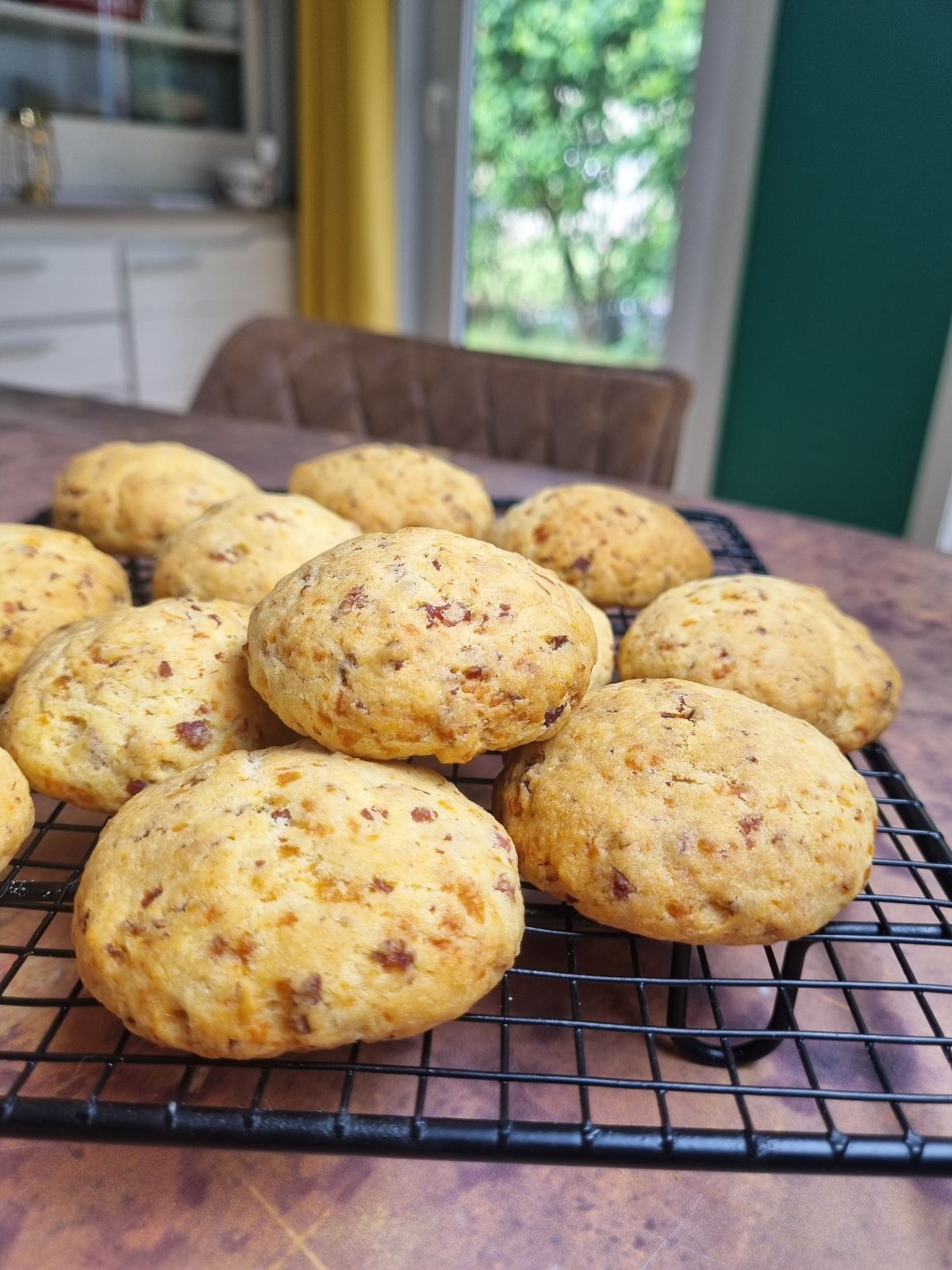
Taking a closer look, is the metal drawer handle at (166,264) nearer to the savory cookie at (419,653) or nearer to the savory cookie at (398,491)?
the savory cookie at (398,491)

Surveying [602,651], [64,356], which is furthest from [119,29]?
[602,651]

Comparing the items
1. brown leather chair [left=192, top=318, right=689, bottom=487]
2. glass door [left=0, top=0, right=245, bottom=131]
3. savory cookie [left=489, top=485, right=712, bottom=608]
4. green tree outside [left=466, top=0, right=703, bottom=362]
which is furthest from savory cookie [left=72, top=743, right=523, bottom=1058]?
glass door [left=0, top=0, right=245, bottom=131]

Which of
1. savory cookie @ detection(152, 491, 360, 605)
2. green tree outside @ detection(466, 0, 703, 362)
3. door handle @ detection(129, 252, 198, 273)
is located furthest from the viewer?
door handle @ detection(129, 252, 198, 273)

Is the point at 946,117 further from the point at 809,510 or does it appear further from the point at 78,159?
the point at 78,159

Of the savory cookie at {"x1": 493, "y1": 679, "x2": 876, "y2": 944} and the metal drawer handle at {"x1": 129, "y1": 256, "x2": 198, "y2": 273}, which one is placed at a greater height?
the metal drawer handle at {"x1": 129, "y1": 256, "x2": 198, "y2": 273}

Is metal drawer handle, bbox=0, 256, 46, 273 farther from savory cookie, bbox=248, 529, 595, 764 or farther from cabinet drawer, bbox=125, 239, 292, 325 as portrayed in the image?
savory cookie, bbox=248, 529, 595, 764

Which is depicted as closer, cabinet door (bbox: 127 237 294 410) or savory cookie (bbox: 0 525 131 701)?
savory cookie (bbox: 0 525 131 701)

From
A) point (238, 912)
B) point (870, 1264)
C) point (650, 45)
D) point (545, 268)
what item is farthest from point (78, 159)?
point (870, 1264)

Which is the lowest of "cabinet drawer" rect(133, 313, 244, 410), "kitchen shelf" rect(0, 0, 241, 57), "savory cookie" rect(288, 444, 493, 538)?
"cabinet drawer" rect(133, 313, 244, 410)

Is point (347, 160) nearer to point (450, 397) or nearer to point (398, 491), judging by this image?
point (450, 397)
